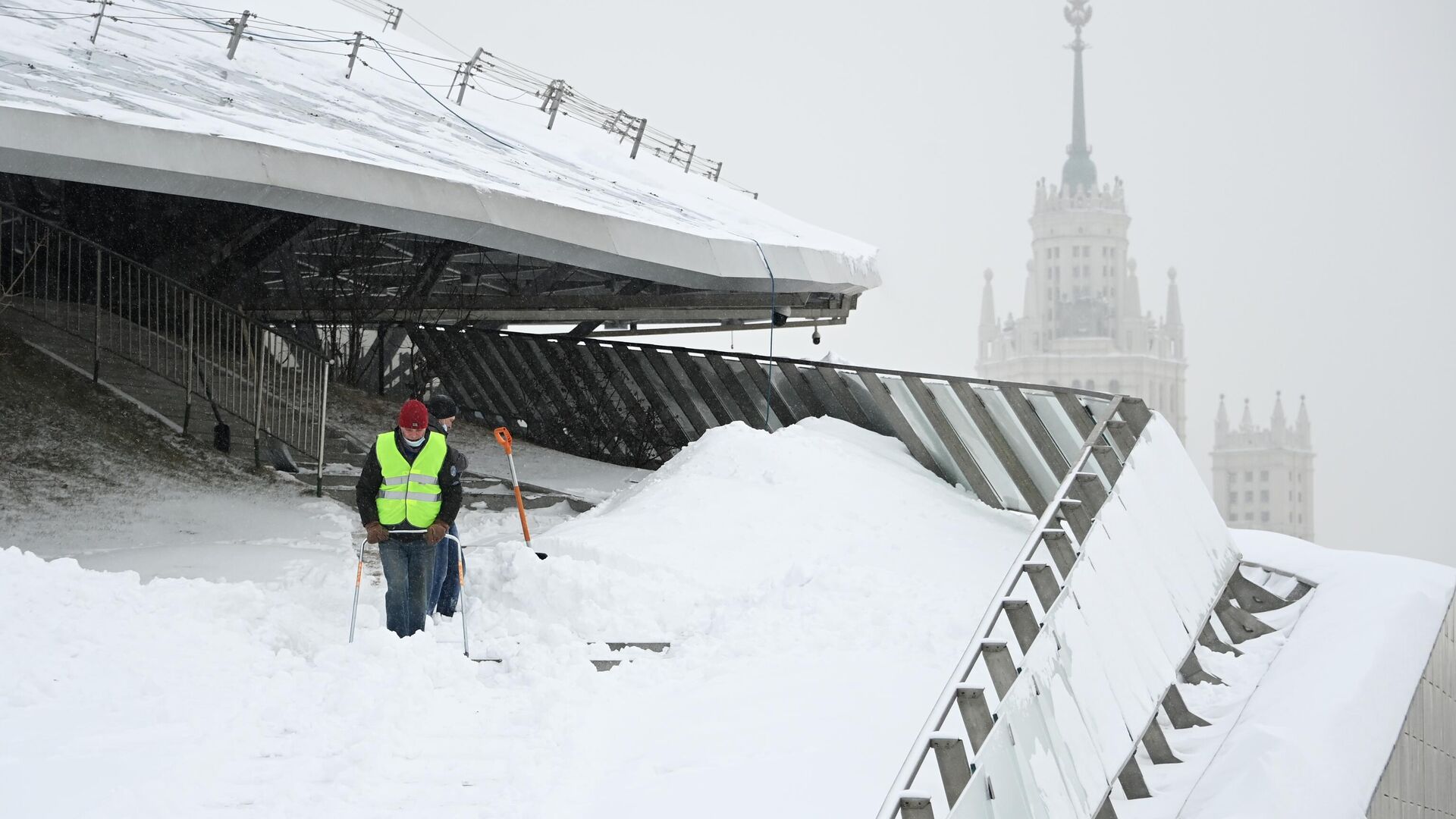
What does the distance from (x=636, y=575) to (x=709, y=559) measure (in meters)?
0.92

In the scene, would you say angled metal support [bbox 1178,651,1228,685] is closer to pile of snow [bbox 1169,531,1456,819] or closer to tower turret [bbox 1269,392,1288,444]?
pile of snow [bbox 1169,531,1456,819]

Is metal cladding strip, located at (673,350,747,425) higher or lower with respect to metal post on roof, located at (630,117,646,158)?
lower

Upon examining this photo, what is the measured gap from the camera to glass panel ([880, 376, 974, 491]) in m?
14.7

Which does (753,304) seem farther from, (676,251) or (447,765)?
(447,765)

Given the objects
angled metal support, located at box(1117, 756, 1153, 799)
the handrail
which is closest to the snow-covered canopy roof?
the handrail

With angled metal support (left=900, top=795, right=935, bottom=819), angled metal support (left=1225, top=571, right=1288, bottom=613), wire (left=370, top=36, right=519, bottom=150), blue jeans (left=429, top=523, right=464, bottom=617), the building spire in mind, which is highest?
the building spire

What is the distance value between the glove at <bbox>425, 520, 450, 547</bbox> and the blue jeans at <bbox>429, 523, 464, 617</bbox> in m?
0.41

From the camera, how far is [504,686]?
7.26 metres

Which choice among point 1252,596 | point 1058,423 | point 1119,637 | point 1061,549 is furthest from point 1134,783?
point 1058,423

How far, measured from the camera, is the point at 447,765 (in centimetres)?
603

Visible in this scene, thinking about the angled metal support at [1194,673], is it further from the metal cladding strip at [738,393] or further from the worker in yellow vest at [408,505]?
the metal cladding strip at [738,393]

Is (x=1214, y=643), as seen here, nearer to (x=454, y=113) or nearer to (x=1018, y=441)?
(x=1018, y=441)

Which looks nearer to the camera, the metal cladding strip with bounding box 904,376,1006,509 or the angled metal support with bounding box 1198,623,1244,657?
the angled metal support with bounding box 1198,623,1244,657

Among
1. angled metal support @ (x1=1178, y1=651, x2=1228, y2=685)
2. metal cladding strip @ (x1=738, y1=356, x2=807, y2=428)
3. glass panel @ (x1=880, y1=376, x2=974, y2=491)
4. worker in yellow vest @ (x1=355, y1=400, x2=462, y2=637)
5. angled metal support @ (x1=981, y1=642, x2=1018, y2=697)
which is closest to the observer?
angled metal support @ (x1=981, y1=642, x2=1018, y2=697)
